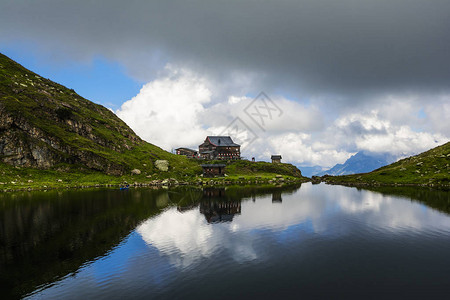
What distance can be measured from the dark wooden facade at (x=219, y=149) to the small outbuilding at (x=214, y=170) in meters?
39.8

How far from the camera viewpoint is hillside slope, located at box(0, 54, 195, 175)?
117812 mm

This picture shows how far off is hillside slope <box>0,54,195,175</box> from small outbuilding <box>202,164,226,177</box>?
18655mm

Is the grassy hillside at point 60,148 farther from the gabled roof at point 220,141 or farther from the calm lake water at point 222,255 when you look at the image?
the calm lake water at point 222,255

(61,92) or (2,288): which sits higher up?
(61,92)

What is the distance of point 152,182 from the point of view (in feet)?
412

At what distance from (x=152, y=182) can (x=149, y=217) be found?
8047 centimetres

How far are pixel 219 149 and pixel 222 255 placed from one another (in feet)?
525

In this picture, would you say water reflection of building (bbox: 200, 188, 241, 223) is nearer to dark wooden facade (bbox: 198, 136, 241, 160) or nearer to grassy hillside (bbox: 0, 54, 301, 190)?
grassy hillside (bbox: 0, 54, 301, 190)

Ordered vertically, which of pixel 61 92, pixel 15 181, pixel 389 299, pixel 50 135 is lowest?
pixel 389 299

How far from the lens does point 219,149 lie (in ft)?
618

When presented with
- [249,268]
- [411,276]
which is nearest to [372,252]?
[411,276]

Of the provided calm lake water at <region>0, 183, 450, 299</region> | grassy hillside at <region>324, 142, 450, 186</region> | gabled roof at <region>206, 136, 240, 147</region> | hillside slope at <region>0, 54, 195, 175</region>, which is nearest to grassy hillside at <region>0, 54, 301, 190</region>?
hillside slope at <region>0, 54, 195, 175</region>

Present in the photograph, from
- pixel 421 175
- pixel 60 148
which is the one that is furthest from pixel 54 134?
pixel 421 175

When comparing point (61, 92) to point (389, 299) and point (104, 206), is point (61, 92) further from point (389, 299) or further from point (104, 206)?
point (389, 299)
